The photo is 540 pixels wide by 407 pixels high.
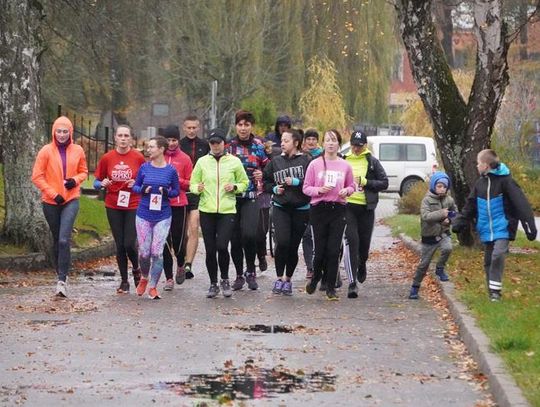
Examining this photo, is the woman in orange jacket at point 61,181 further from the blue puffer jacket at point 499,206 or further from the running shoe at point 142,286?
the blue puffer jacket at point 499,206

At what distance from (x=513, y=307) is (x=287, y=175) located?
134 inches

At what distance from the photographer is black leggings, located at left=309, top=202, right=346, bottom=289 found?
1498 centimetres

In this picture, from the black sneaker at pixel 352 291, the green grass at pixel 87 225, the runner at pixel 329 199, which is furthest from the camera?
the green grass at pixel 87 225

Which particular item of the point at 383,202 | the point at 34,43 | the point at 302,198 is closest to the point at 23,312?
the point at 302,198

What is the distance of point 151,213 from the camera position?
49.6ft

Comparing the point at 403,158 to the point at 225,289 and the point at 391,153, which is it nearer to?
the point at 391,153

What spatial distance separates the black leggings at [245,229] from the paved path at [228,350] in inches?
18.1

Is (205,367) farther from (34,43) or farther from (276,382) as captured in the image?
(34,43)

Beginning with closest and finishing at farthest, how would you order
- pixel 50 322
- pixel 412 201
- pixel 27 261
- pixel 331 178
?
pixel 50 322
pixel 331 178
pixel 27 261
pixel 412 201

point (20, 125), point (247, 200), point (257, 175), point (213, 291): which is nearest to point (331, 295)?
A: point (213, 291)

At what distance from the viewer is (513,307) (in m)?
13.1

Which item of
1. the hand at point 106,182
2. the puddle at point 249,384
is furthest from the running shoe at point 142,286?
the puddle at point 249,384

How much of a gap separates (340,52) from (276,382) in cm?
3910

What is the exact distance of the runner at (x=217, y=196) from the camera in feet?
49.8
